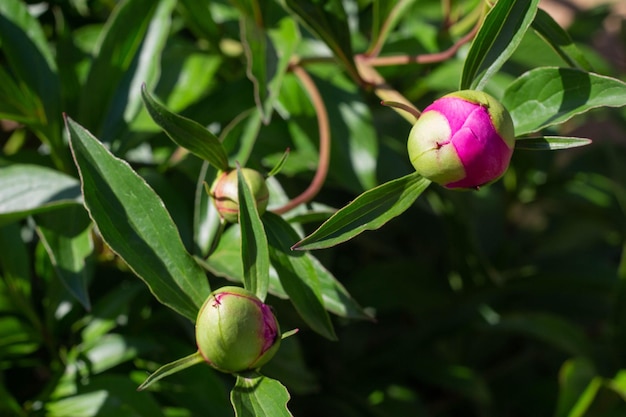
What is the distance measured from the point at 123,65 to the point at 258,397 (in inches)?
19.6

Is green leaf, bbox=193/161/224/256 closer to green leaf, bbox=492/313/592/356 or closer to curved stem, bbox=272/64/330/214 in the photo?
curved stem, bbox=272/64/330/214

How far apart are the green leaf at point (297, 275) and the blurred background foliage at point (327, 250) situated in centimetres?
13

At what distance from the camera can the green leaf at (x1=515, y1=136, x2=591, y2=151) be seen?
0.64 m

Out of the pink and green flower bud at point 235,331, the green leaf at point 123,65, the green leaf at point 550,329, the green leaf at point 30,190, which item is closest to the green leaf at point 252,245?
the pink and green flower bud at point 235,331

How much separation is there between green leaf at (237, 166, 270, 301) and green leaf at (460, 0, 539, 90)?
0.20 meters

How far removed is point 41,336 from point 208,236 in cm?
29

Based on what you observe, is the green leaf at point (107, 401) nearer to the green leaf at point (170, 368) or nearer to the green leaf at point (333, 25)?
the green leaf at point (170, 368)

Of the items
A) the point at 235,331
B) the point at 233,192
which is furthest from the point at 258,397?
the point at 233,192

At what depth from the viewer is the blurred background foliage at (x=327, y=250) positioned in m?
0.95

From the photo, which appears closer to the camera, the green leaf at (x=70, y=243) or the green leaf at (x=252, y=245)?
the green leaf at (x=252, y=245)

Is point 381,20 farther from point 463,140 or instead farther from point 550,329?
point 550,329

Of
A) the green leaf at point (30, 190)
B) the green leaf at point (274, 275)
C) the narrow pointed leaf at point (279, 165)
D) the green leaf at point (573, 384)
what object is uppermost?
the narrow pointed leaf at point (279, 165)

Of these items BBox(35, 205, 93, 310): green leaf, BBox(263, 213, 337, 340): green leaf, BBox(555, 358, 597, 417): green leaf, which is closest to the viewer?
BBox(263, 213, 337, 340): green leaf

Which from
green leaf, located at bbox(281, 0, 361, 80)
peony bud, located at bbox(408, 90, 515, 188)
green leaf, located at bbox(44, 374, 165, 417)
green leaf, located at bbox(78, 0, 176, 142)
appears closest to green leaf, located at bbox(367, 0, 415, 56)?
green leaf, located at bbox(281, 0, 361, 80)
